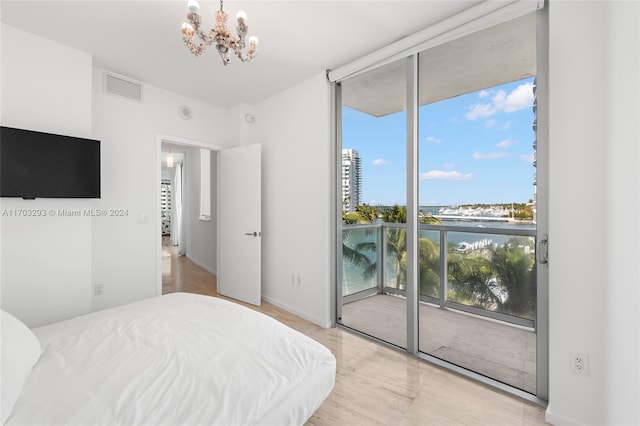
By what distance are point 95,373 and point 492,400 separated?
2.29m

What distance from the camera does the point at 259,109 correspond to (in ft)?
13.0

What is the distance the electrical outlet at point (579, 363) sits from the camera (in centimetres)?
158

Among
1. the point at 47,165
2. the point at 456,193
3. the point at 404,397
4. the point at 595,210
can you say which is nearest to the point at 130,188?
the point at 47,165

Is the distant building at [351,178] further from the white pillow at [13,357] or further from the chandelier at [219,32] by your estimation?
the white pillow at [13,357]

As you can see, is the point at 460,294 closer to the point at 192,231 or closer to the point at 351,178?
the point at 351,178

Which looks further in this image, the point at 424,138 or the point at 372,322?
the point at 372,322

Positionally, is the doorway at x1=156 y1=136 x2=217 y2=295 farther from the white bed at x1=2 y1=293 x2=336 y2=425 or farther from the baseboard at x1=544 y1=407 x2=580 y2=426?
the baseboard at x1=544 y1=407 x2=580 y2=426

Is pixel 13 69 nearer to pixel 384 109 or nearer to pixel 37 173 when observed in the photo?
pixel 37 173

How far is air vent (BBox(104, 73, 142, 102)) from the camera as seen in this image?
305cm

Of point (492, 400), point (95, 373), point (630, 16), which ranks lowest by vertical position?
point (492, 400)

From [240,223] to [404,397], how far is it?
284 centimetres

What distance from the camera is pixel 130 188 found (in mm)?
3223

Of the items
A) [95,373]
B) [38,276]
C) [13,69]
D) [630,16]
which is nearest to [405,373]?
[95,373]

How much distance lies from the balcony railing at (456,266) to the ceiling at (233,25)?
1.76m
